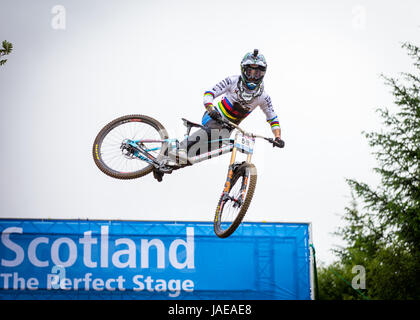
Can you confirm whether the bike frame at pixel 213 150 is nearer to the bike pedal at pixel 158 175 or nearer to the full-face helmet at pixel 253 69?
the bike pedal at pixel 158 175

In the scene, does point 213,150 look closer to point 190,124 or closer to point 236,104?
point 190,124

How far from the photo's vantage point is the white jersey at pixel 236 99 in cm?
838

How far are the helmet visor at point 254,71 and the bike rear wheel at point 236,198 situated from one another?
1.28m

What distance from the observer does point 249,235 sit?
16.0m

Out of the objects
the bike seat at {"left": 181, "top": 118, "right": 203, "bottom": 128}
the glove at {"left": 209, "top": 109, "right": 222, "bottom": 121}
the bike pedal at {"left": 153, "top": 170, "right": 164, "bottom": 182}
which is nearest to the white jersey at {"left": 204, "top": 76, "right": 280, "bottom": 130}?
the glove at {"left": 209, "top": 109, "right": 222, "bottom": 121}

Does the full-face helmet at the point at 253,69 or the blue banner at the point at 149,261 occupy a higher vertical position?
the full-face helmet at the point at 253,69

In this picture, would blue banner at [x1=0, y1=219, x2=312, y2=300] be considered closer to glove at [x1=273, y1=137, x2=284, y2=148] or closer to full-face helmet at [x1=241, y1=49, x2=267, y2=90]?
glove at [x1=273, y1=137, x2=284, y2=148]

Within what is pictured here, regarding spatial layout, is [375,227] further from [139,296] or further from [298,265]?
[139,296]

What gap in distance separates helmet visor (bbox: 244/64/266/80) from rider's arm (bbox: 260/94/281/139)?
22.8 inches

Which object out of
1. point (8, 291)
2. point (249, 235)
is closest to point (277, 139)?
point (249, 235)

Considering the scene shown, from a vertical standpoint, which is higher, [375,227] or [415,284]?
[375,227]

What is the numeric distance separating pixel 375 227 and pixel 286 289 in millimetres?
6054

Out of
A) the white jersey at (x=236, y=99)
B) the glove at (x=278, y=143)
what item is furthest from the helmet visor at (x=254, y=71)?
the glove at (x=278, y=143)
